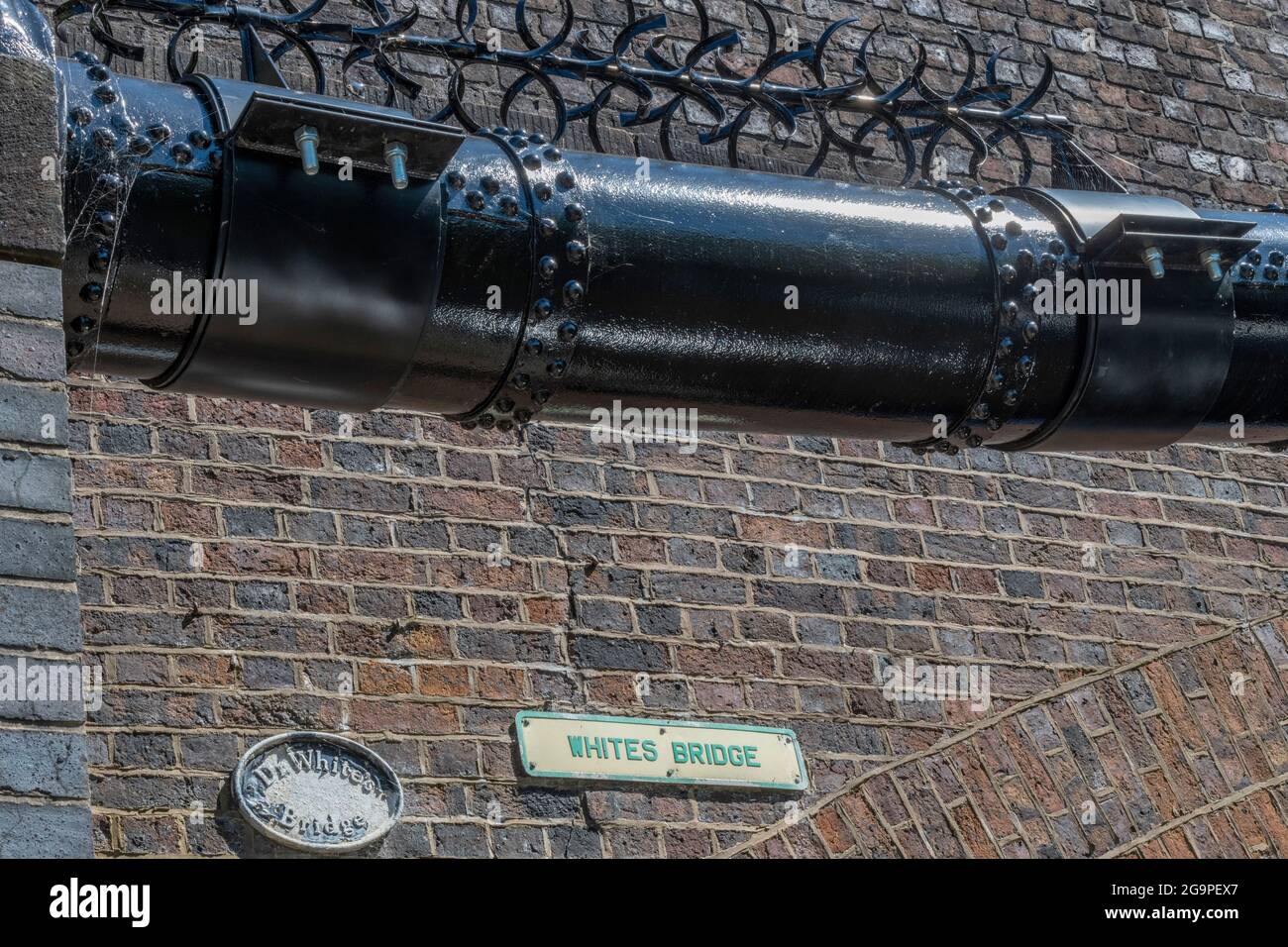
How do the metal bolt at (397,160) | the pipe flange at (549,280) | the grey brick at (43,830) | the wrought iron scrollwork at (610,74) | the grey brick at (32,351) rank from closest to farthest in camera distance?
the grey brick at (43,830) < the grey brick at (32,351) < the metal bolt at (397,160) < the pipe flange at (549,280) < the wrought iron scrollwork at (610,74)

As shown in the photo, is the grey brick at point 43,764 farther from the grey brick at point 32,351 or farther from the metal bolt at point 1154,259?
the metal bolt at point 1154,259

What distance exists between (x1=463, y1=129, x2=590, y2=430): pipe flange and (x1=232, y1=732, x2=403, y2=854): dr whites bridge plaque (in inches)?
107

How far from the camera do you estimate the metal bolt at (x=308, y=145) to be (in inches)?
81.4

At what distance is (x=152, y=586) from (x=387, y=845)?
3.11 ft

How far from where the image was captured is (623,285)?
7.43 ft

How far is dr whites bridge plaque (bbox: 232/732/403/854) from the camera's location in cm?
474

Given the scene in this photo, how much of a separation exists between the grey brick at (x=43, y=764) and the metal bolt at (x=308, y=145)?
2.27 ft

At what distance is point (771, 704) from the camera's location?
18.7ft

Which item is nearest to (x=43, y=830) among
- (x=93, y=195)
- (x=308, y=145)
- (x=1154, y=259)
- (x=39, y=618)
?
(x=39, y=618)

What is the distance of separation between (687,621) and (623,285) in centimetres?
349

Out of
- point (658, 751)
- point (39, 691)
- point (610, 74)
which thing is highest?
point (658, 751)

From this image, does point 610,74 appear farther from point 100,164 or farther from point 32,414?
point 32,414

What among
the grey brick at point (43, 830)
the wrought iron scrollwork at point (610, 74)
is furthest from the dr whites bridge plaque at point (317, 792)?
the grey brick at point (43, 830)

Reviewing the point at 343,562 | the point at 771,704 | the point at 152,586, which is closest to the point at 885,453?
the point at 771,704
